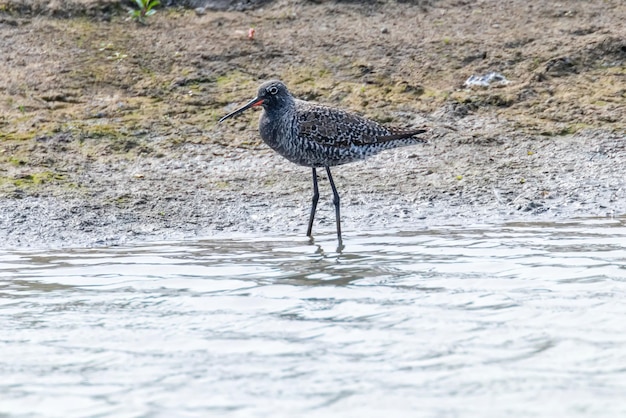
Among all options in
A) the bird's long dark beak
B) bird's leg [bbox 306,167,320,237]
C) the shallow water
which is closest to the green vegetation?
the bird's long dark beak

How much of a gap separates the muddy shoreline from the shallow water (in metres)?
0.55

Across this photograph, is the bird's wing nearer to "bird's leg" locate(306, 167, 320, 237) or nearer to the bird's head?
the bird's head

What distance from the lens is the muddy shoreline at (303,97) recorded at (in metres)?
8.93

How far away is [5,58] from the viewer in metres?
10.6

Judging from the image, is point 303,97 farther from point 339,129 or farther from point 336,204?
point 336,204

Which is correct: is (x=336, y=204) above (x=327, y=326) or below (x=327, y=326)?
above

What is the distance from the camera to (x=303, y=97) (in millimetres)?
10336

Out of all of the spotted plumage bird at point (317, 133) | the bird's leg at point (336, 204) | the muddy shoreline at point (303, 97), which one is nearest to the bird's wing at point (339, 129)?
the spotted plumage bird at point (317, 133)

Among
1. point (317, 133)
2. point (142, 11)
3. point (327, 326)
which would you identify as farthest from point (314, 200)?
point (142, 11)

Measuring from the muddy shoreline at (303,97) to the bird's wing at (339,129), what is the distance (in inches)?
19.4

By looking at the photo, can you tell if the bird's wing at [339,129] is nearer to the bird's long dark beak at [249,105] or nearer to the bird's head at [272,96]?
the bird's head at [272,96]

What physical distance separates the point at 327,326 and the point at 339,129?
2866mm

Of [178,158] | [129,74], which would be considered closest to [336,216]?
[178,158]

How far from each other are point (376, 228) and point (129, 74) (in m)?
3.10
